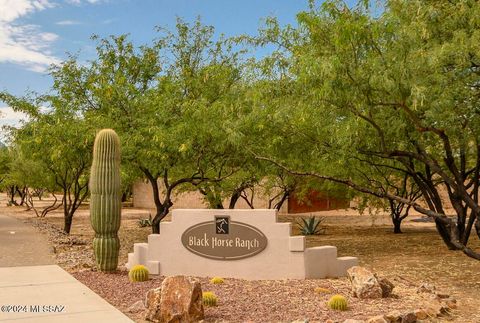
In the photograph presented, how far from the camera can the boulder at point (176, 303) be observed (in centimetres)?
750

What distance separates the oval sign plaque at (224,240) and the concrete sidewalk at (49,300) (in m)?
2.54

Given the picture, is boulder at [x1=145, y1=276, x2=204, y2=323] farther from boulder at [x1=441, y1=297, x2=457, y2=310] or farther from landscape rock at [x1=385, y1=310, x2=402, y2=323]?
boulder at [x1=441, y1=297, x2=457, y2=310]

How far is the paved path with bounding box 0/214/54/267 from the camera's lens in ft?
45.4

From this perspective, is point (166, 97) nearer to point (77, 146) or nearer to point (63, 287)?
point (77, 146)

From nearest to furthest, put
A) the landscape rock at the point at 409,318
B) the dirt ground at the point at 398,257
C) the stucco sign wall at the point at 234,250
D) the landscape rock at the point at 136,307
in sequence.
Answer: the landscape rock at the point at 409,318 → the landscape rock at the point at 136,307 → the dirt ground at the point at 398,257 → the stucco sign wall at the point at 234,250

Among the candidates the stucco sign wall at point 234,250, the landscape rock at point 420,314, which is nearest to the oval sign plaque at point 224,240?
the stucco sign wall at point 234,250

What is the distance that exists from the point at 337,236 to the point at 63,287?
49.6 feet

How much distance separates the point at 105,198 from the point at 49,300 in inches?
122

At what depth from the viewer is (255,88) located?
12.8 meters

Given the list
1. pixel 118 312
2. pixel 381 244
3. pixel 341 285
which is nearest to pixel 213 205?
pixel 381 244

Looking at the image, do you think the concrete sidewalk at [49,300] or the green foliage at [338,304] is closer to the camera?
the concrete sidewalk at [49,300]

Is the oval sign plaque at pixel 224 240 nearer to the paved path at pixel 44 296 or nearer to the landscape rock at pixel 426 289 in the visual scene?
the paved path at pixel 44 296

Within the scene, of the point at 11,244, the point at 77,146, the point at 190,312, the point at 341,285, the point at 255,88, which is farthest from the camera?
the point at 11,244

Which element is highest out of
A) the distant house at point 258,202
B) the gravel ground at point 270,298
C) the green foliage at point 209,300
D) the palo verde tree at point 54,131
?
the palo verde tree at point 54,131
